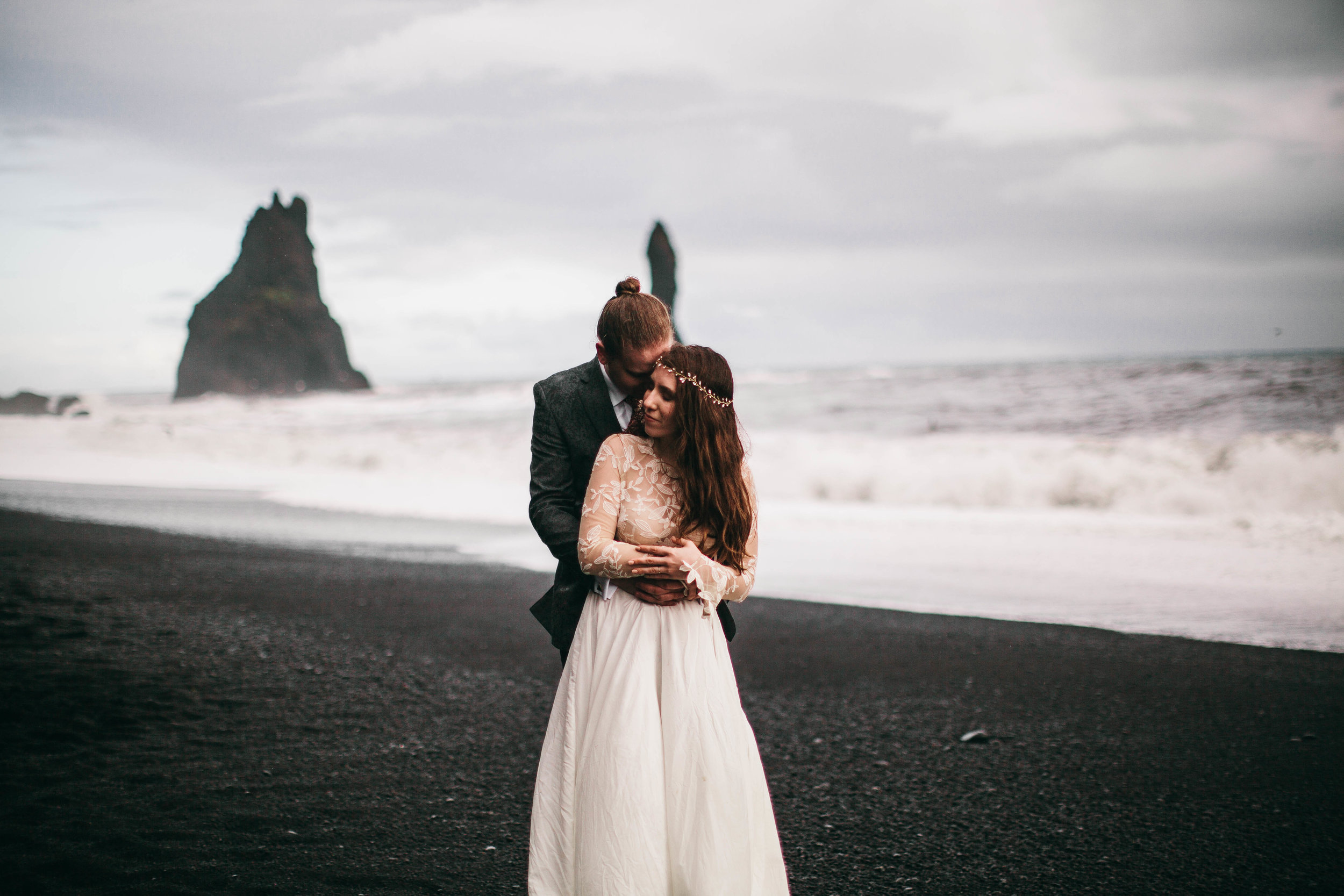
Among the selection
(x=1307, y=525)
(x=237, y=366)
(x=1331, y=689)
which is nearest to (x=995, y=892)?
(x=1331, y=689)

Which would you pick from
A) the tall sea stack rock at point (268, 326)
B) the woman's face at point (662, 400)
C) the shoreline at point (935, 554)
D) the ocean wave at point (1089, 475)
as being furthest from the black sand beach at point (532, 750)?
the tall sea stack rock at point (268, 326)

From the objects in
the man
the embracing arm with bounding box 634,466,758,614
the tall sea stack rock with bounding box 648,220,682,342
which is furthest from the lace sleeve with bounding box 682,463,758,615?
the tall sea stack rock with bounding box 648,220,682,342

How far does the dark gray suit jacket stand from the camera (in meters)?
2.60

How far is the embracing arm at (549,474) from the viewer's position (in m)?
2.56

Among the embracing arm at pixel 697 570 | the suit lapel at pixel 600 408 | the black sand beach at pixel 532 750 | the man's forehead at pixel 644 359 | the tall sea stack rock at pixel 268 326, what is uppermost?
the tall sea stack rock at pixel 268 326

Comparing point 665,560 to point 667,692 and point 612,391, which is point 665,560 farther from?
point 612,391

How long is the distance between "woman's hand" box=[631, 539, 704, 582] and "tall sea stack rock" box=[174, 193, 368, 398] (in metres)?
73.8

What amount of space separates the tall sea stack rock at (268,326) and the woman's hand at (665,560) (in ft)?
242

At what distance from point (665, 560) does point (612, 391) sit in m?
0.61

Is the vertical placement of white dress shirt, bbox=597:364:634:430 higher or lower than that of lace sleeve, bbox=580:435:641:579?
higher

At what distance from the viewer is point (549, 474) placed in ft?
8.58

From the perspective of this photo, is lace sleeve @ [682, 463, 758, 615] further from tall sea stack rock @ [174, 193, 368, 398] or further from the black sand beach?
tall sea stack rock @ [174, 193, 368, 398]

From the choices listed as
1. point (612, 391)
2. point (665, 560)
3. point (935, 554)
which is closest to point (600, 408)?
point (612, 391)

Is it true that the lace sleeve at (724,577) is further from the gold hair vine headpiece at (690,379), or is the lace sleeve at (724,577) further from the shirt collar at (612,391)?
the shirt collar at (612,391)
